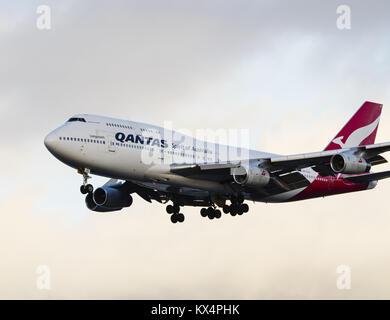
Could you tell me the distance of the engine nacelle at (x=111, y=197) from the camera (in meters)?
64.1

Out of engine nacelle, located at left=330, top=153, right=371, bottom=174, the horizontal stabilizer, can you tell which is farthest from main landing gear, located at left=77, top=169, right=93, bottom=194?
the horizontal stabilizer

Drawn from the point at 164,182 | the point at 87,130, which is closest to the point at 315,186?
the point at 164,182

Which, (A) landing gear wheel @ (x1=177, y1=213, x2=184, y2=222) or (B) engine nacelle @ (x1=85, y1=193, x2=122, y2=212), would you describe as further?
(B) engine nacelle @ (x1=85, y1=193, x2=122, y2=212)

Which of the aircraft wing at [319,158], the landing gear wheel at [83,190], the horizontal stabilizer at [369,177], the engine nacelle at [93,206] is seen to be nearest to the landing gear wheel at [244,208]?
the aircraft wing at [319,158]

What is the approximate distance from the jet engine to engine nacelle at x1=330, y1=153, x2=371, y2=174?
62.3ft

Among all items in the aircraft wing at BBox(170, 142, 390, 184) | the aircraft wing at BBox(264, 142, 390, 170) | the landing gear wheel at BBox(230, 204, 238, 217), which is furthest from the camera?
the landing gear wheel at BBox(230, 204, 238, 217)

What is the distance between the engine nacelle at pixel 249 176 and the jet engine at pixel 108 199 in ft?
40.9

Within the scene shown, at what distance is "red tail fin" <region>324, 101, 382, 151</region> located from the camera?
69731 mm

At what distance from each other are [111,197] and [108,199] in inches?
13.4

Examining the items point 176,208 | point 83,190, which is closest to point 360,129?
point 176,208

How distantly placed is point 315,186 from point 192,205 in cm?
1084

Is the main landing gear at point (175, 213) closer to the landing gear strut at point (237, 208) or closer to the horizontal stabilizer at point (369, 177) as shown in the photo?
the landing gear strut at point (237, 208)

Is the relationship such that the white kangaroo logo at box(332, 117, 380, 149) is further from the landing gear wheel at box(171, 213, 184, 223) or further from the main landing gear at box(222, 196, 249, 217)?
the landing gear wheel at box(171, 213, 184, 223)

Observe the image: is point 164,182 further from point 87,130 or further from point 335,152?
point 335,152
